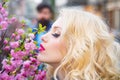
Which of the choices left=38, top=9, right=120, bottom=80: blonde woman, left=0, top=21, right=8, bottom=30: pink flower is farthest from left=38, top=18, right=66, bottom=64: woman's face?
left=0, top=21, right=8, bottom=30: pink flower

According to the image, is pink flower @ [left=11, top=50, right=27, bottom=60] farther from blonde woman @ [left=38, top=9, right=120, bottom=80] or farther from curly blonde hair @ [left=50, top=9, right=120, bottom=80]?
curly blonde hair @ [left=50, top=9, right=120, bottom=80]

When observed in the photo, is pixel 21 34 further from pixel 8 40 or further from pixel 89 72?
pixel 89 72

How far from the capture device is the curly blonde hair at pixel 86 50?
10.2ft

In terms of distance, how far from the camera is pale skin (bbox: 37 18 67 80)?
10.3 feet

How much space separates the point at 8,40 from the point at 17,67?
0.21 metres

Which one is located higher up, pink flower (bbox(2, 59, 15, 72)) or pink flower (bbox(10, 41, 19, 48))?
→ pink flower (bbox(10, 41, 19, 48))

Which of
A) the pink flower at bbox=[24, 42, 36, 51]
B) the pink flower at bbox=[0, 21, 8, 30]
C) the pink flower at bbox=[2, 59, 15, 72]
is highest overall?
the pink flower at bbox=[0, 21, 8, 30]

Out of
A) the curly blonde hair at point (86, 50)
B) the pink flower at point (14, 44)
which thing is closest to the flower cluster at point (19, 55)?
the pink flower at point (14, 44)

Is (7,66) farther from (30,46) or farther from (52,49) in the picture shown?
(52,49)

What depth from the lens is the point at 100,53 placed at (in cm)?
321

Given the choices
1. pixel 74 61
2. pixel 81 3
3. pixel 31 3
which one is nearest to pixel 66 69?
pixel 74 61

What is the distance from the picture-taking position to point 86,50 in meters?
3.15

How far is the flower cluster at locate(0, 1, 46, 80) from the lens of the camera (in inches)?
123

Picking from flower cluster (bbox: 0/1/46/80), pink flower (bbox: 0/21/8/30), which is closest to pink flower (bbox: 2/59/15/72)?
flower cluster (bbox: 0/1/46/80)
